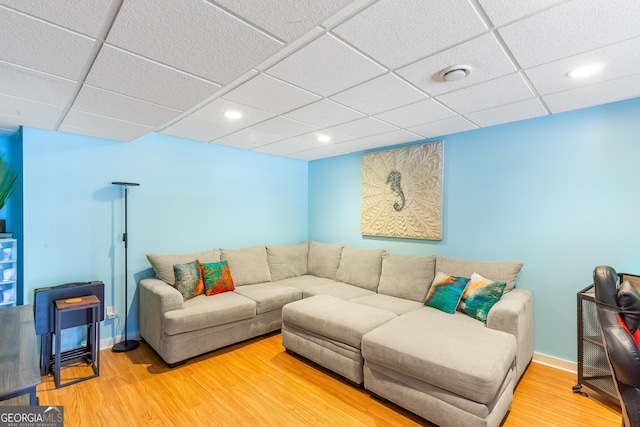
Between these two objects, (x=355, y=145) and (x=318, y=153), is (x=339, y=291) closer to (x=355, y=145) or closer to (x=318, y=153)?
(x=355, y=145)

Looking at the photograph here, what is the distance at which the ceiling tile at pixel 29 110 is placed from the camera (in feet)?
7.02

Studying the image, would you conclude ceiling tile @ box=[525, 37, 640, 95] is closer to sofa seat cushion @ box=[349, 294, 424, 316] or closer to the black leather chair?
the black leather chair

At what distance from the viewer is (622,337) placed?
3.86 ft

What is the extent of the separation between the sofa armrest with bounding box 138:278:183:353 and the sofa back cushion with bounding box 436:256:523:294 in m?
2.73

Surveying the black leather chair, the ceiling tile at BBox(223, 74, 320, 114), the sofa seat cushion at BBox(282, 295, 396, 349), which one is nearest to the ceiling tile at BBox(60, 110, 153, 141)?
the ceiling tile at BBox(223, 74, 320, 114)

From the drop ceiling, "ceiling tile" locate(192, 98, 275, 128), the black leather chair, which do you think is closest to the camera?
the black leather chair

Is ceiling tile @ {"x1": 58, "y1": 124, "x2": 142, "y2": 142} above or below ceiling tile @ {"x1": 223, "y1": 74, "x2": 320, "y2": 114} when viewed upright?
below

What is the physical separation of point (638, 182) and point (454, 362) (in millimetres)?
2156

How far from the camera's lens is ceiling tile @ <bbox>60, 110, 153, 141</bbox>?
2.46 m

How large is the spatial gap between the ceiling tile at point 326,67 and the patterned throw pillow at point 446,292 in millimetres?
2059

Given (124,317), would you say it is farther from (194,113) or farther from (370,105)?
(370,105)

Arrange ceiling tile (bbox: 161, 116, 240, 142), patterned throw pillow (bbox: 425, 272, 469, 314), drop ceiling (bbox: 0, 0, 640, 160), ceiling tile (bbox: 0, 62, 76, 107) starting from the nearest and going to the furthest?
drop ceiling (bbox: 0, 0, 640, 160), ceiling tile (bbox: 0, 62, 76, 107), patterned throw pillow (bbox: 425, 272, 469, 314), ceiling tile (bbox: 161, 116, 240, 142)

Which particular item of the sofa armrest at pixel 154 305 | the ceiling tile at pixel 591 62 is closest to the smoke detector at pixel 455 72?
the ceiling tile at pixel 591 62

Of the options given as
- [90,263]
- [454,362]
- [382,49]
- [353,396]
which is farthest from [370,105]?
[90,263]
